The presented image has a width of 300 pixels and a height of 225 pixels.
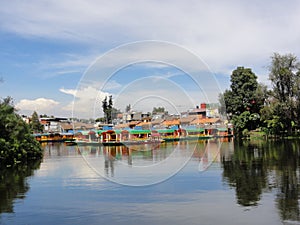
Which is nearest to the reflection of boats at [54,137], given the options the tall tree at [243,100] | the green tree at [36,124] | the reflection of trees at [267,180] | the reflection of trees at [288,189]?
the green tree at [36,124]

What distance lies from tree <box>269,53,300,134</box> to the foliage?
81.5 feet

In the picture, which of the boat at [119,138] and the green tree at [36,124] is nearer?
the boat at [119,138]

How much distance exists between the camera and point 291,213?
8.87 meters

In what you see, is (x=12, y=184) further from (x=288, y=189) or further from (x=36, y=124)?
(x=36, y=124)

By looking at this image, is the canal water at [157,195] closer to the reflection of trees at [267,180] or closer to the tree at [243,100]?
the reflection of trees at [267,180]

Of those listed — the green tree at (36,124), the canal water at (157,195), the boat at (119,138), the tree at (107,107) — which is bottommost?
the canal water at (157,195)

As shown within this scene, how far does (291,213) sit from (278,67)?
33359 millimetres

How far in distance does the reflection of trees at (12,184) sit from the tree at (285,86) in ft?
88.9

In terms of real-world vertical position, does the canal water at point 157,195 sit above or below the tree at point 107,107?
below

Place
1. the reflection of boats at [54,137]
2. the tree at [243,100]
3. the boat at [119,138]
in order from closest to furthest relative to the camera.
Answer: the boat at [119,138] < the tree at [243,100] < the reflection of boats at [54,137]

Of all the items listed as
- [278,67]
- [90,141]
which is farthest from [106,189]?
[278,67]

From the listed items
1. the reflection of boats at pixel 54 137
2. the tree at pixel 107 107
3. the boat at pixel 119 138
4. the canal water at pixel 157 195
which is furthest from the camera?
the reflection of boats at pixel 54 137

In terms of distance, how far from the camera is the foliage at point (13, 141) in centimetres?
1975

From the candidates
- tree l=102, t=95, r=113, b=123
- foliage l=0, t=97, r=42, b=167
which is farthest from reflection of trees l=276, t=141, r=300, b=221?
foliage l=0, t=97, r=42, b=167
